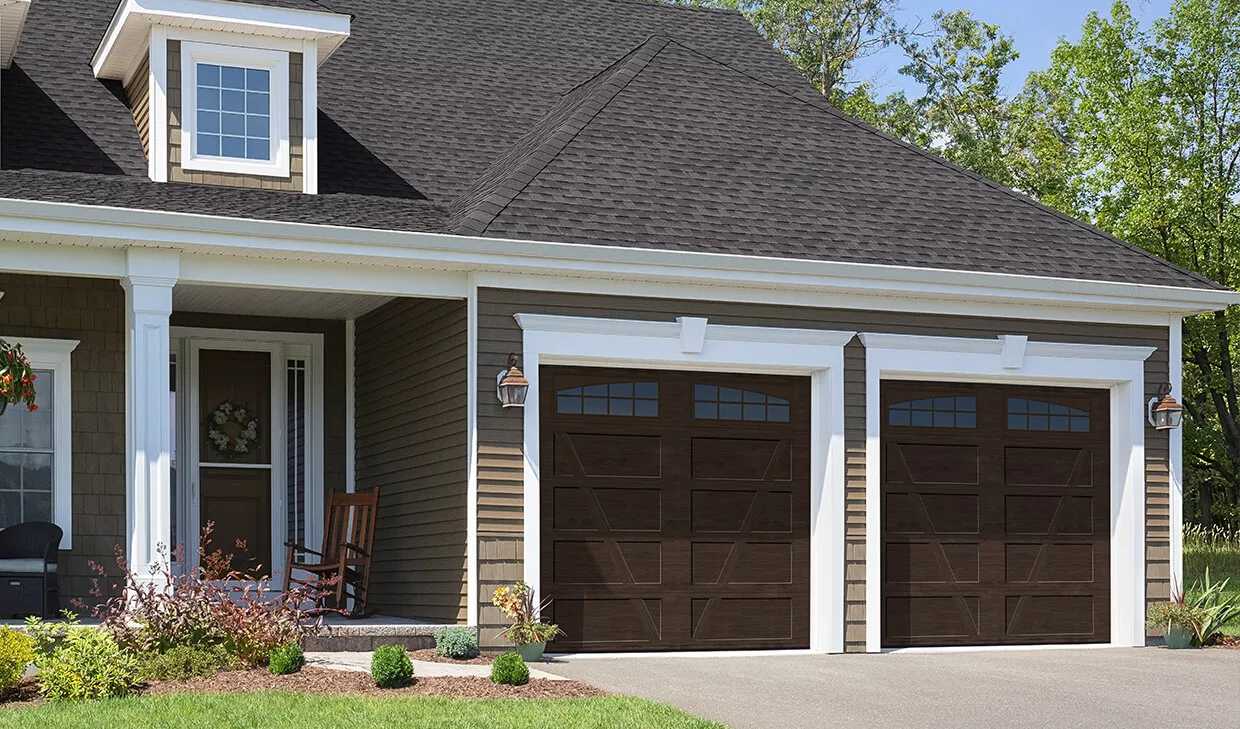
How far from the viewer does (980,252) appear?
506 inches

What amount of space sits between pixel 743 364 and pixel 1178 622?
4335 mm

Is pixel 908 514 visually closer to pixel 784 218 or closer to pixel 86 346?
pixel 784 218

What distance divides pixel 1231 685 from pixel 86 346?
898cm

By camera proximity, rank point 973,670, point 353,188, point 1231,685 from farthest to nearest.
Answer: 1. point 353,188
2. point 973,670
3. point 1231,685

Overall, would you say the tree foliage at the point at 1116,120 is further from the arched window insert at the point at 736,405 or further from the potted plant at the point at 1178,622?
the arched window insert at the point at 736,405

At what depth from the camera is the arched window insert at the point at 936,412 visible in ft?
41.5

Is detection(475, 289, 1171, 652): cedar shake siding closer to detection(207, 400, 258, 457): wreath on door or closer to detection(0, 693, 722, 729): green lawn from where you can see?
detection(0, 693, 722, 729): green lawn

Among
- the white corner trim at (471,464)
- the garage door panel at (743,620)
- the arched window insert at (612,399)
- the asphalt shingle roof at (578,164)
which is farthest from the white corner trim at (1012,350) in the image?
the white corner trim at (471,464)

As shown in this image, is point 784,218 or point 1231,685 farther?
point 784,218

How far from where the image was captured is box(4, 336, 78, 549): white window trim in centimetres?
1212

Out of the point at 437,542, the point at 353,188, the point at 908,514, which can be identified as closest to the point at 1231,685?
the point at 908,514

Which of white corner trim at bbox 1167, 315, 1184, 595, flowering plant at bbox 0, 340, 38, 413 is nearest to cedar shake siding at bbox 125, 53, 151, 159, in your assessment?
flowering plant at bbox 0, 340, 38, 413

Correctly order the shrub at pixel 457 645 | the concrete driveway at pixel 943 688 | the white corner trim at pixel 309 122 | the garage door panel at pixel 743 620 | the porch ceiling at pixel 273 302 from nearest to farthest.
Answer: the concrete driveway at pixel 943 688 → the shrub at pixel 457 645 → the garage door panel at pixel 743 620 → the porch ceiling at pixel 273 302 → the white corner trim at pixel 309 122

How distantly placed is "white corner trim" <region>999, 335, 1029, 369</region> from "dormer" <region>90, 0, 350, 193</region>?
19.2ft
